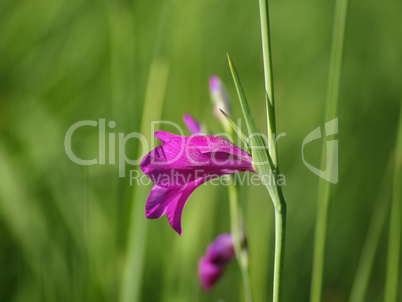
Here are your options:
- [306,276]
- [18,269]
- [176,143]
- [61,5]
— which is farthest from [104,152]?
[176,143]

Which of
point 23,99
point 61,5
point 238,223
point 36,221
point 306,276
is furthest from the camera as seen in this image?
point 61,5

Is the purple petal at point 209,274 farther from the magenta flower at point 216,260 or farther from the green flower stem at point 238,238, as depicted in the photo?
the green flower stem at point 238,238

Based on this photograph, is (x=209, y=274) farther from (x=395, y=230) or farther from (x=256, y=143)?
(x=256, y=143)

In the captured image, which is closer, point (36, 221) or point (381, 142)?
point (36, 221)

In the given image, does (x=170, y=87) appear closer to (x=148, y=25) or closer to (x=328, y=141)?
(x=148, y=25)

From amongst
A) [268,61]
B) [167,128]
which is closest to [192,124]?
[268,61]

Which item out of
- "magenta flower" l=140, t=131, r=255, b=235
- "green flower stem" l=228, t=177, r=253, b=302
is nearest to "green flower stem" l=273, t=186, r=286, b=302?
"magenta flower" l=140, t=131, r=255, b=235
